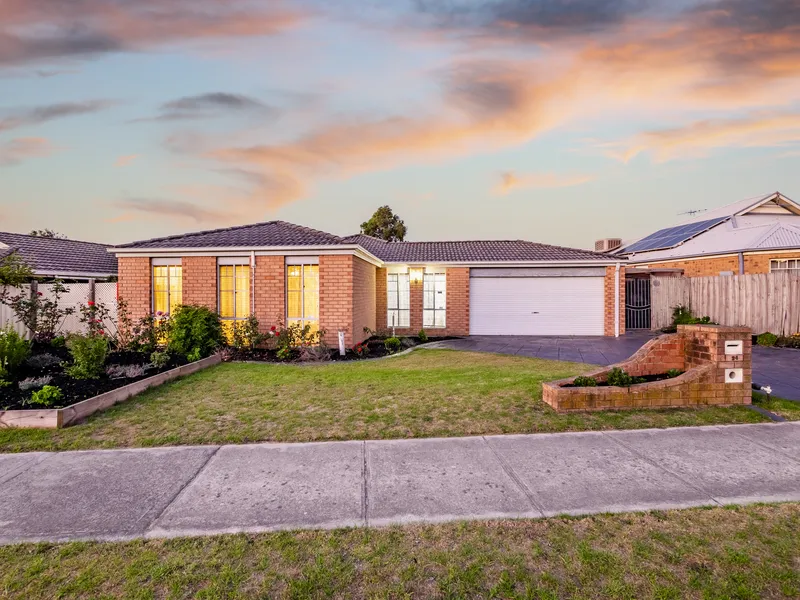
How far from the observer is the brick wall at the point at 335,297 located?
36.3ft

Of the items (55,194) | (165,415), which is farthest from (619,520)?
(55,194)

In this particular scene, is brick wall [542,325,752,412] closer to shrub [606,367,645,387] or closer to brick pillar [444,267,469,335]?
shrub [606,367,645,387]

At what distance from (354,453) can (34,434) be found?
13.0ft

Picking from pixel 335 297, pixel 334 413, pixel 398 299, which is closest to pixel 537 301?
pixel 398 299

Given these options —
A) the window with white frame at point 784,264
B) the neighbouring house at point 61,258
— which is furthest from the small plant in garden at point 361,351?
the window with white frame at point 784,264

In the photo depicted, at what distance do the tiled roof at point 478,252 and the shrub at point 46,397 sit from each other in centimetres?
1039

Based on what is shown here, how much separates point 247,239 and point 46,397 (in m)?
7.14

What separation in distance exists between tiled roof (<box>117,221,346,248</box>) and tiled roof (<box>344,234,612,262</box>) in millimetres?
3018

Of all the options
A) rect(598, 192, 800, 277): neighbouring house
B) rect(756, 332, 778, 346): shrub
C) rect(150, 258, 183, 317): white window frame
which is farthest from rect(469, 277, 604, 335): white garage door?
rect(150, 258, 183, 317): white window frame

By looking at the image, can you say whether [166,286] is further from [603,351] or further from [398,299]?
[603,351]

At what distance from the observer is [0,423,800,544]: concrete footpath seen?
285 cm

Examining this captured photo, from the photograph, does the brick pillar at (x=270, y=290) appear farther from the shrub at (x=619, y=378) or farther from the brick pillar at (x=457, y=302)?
the shrub at (x=619, y=378)

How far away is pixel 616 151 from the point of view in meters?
14.4

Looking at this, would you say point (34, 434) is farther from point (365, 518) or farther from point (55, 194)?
point (55, 194)
